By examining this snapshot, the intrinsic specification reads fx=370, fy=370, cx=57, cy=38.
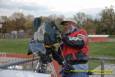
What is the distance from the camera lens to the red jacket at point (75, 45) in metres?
5.10

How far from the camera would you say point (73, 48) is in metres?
5.19

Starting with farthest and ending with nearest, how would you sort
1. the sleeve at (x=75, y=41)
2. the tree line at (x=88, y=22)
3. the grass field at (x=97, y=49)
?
the tree line at (x=88, y=22)
the grass field at (x=97, y=49)
the sleeve at (x=75, y=41)

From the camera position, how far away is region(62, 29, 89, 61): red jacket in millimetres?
5102

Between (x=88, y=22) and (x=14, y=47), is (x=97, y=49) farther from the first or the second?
(x=88, y=22)

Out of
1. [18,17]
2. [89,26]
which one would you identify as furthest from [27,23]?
[89,26]

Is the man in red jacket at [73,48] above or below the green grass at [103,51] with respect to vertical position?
above

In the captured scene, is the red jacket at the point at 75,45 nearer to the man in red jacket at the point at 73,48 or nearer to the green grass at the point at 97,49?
the man in red jacket at the point at 73,48

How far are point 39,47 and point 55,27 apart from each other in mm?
389

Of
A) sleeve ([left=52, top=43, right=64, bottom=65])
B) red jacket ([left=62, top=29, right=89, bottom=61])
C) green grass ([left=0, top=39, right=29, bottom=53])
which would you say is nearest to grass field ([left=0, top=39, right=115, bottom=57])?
green grass ([left=0, top=39, right=29, bottom=53])

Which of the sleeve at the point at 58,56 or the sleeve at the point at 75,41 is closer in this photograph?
the sleeve at the point at 75,41

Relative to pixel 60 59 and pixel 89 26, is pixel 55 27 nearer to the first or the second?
pixel 60 59

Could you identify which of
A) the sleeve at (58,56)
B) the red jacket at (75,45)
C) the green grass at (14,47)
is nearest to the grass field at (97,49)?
the green grass at (14,47)

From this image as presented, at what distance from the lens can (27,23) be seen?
90.7 metres

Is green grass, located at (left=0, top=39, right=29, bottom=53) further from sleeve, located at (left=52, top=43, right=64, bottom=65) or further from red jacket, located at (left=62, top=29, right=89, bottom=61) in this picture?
red jacket, located at (left=62, top=29, right=89, bottom=61)
